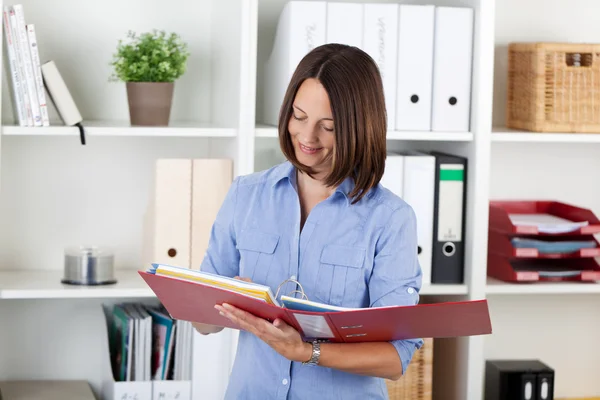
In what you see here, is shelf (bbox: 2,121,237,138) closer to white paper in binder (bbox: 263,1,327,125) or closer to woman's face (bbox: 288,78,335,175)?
white paper in binder (bbox: 263,1,327,125)

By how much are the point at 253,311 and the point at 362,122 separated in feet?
1.18

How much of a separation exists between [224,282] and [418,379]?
1.23 metres

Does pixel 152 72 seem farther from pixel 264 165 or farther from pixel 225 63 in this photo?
→ pixel 264 165

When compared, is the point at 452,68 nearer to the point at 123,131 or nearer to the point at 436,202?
the point at 436,202

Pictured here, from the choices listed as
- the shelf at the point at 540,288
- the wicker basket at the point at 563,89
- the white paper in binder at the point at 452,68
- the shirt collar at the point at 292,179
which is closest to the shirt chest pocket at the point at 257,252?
the shirt collar at the point at 292,179

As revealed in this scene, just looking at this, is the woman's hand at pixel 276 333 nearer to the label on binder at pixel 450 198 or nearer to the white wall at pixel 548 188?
the label on binder at pixel 450 198

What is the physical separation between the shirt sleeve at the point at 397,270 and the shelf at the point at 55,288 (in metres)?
0.93

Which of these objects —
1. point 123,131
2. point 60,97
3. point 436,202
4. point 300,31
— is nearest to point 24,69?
point 60,97

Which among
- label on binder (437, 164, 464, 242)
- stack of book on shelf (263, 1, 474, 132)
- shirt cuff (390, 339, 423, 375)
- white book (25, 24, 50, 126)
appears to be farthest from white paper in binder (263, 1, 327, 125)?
shirt cuff (390, 339, 423, 375)

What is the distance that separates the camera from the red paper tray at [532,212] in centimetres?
250

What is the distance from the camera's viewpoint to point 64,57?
8.41ft

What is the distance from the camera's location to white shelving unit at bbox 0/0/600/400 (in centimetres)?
243

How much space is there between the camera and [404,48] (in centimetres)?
235

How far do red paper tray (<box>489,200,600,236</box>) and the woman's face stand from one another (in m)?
1.11
